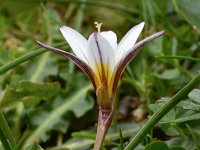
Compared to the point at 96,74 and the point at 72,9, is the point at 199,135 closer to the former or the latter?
the point at 96,74

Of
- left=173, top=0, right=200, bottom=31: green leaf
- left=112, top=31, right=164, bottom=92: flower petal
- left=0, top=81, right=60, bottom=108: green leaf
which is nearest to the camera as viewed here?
left=112, top=31, right=164, bottom=92: flower petal

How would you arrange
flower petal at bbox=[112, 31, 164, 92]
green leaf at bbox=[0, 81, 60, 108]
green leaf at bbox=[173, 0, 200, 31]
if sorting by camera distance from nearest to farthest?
flower petal at bbox=[112, 31, 164, 92] < green leaf at bbox=[173, 0, 200, 31] < green leaf at bbox=[0, 81, 60, 108]

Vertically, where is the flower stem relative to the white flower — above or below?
below

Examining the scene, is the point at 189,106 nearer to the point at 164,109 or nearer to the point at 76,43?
the point at 164,109

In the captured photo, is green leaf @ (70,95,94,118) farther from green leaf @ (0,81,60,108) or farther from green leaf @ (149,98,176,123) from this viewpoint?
green leaf @ (149,98,176,123)

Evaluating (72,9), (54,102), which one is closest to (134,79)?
(54,102)

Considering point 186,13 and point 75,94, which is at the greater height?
point 186,13

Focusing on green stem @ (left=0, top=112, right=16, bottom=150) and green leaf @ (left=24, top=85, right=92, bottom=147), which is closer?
green stem @ (left=0, top=112, right=16, bottom=150)

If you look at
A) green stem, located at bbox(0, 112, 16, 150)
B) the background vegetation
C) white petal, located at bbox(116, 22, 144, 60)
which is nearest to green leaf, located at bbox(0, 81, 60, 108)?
the background vegetation
